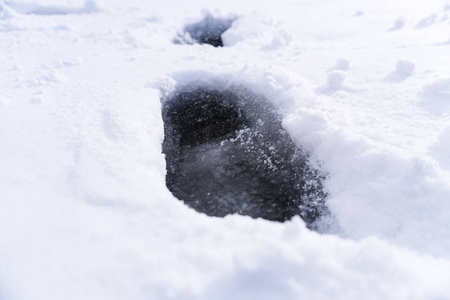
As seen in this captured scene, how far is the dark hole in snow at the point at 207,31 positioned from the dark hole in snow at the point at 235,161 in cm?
332

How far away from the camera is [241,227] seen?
78.5 inches

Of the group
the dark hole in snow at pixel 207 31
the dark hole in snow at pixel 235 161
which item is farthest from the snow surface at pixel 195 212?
the dark hole in snow at pixel 207 31

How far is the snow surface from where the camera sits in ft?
5.66

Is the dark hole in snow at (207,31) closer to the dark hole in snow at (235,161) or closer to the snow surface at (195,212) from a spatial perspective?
the snow surface at (195,212)

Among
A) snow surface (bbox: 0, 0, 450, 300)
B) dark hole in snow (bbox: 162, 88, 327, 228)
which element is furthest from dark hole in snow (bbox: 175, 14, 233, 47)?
dark hole in snow (bbox: 162, 88, 327, 228)

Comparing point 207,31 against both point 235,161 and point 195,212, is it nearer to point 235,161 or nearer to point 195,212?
point 235,161

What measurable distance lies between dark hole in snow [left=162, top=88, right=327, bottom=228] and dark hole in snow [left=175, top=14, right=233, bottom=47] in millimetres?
3322

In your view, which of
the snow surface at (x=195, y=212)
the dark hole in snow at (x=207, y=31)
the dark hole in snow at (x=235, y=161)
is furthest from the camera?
the dark hole in snow at (x=207, y=31)

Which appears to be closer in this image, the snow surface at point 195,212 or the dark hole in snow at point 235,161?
the snow surface at point 195,212

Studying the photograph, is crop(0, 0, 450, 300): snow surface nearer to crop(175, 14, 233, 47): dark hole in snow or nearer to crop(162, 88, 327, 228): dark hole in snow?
crop(162, 88, 327, 228): dark hole in snow

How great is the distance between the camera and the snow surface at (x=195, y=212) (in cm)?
172

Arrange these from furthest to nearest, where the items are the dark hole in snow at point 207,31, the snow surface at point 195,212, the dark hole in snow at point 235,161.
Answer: the dark hole in snow at point 207,31, the dark hole in snow at point 235,161, the snow surface at point 195,212

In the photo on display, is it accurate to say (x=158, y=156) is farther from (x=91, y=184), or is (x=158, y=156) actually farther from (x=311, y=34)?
(x=311, y=34)

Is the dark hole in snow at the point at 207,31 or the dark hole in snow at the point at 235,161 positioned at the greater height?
the dark hole in snow at the point at 207,31
